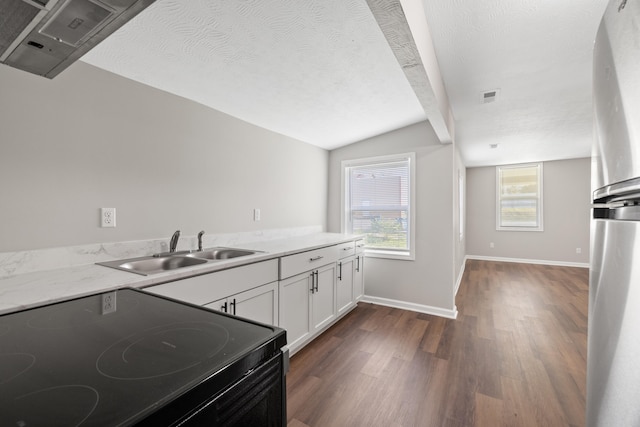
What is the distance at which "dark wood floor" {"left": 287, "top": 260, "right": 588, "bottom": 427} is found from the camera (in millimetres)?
1679

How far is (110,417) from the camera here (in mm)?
385

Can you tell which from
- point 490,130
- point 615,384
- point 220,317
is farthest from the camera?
point 490,130

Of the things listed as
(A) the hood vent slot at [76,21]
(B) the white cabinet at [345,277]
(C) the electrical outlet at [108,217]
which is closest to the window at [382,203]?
(B) the white cabinet at [345,277]

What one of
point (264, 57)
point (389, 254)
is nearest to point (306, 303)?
point (389, 254)

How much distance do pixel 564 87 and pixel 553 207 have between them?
434 cm

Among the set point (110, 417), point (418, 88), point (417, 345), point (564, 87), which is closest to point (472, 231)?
point (564, 87)

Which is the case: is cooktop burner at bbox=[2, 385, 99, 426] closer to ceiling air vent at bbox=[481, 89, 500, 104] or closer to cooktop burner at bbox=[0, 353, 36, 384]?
cooktop burner at bbox=[0, 353, 36, 384]

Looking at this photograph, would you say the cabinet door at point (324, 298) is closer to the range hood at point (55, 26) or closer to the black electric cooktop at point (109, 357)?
the black electric cooktop at point (109, 357)

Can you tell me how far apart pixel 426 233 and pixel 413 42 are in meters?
2.34

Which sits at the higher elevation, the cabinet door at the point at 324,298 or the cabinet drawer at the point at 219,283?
the cabinet drawer at the point at 219,283

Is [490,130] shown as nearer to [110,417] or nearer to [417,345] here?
[417,345]

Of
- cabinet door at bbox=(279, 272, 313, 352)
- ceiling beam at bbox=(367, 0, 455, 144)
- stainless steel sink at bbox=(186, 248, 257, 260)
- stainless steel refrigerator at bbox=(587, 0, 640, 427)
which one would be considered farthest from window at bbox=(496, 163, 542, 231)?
Result: stainless steel refrigerator at bbox=(587, 0, 640, 427)

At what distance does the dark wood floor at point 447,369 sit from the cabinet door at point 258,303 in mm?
503

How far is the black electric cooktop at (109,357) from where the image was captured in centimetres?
40
